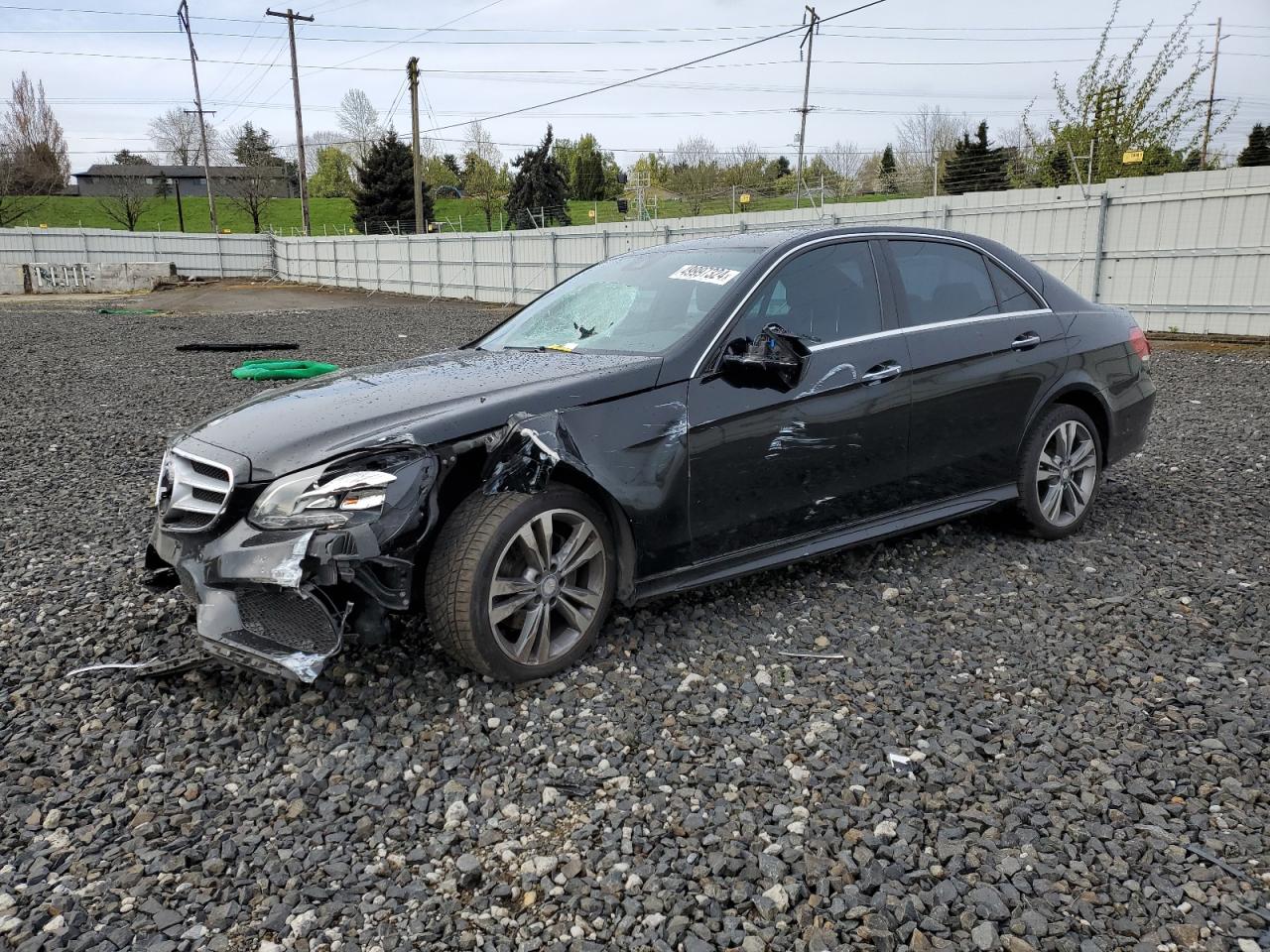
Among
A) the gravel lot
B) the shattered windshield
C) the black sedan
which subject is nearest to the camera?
the gravel lot

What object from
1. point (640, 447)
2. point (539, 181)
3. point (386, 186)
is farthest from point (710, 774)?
point (386, 186)

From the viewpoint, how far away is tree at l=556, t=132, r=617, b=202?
80.0m

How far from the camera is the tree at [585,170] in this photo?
3150 inches

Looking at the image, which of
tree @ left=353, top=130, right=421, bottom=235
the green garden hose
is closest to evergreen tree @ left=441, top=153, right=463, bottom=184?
tree @ left=353, top=130, right=421, bottom=235

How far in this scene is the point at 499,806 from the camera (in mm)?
2746

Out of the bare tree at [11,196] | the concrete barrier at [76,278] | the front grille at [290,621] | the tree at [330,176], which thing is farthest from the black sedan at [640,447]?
the tree at [330,176]

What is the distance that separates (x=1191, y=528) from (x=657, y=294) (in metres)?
3.23

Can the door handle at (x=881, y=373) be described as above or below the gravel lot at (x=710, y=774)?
above

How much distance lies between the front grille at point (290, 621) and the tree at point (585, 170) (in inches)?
3131

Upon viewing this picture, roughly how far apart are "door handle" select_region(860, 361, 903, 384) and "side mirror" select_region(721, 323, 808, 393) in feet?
1.37

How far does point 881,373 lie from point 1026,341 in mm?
1053

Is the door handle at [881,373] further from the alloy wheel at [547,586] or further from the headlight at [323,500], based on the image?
the headlight at [323,500]

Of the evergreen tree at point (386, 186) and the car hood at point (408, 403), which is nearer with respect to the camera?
the car hood at point (408, 403)

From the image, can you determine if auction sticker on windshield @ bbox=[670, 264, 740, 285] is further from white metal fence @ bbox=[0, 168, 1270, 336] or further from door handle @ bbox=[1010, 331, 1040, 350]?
white metal fence @ bbox=[0, 168, 1270, 336]
